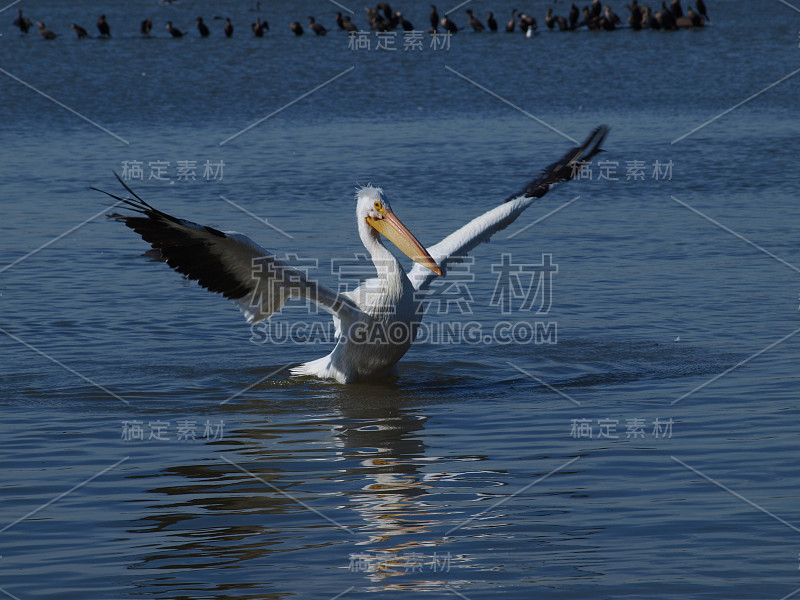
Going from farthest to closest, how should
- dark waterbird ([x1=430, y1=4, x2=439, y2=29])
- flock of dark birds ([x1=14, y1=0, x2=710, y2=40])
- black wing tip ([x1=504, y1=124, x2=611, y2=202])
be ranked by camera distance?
dark waterbird ([x1=430, y1=4, x2=439, y2=29])
flock of dark birds ([x1=14, y1=0, x2=710, y2=40])
black wing tip ([x1=504, y1=124, x2=611, y2=202])

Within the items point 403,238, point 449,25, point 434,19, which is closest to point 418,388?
point 403,238

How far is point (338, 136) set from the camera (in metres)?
15.5

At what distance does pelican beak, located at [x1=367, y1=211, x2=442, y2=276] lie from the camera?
679cm

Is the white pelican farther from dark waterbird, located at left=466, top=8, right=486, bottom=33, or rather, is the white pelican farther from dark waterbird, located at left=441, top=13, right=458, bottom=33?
dark waterbird, located at left=466, top=8, right=486, bottom=33

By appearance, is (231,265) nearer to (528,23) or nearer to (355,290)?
(355,290)

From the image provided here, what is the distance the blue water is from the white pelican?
0.24 metres

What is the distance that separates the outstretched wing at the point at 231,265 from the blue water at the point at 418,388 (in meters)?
0.55

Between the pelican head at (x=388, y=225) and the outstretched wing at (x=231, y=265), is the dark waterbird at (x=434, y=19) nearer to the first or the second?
the pelican head at (x=388, y=225)

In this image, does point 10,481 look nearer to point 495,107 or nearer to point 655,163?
point 655,163

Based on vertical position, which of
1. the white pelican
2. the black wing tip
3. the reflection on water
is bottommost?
the reflection on water

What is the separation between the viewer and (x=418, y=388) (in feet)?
23.0

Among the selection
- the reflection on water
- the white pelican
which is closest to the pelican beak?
the white pelican

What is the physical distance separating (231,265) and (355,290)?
2.73ft

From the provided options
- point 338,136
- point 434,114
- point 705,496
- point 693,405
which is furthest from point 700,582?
point 434,114
